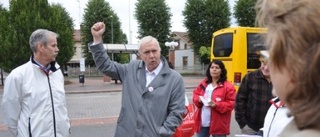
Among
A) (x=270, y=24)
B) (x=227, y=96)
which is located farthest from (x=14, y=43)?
(x=270, y=24)

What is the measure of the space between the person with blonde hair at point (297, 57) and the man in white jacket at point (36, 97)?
2.77 metres

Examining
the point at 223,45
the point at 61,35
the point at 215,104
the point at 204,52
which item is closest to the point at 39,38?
the point at 215,104

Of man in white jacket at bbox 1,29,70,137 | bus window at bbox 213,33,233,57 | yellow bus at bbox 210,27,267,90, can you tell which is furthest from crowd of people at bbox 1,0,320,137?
bus window at bbox 213,33,233,57

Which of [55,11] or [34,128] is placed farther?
[55,11]

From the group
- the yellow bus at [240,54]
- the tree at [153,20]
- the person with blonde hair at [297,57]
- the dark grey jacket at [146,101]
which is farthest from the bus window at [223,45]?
the tree at [153,20]

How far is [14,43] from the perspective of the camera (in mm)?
22719

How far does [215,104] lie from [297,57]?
12.8 ft

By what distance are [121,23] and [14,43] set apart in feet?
76.9

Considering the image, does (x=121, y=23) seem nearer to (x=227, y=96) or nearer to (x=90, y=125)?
(x=90, y=125)

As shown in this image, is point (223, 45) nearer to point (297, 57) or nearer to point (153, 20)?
point (297, 57)

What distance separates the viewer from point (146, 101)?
3148mm

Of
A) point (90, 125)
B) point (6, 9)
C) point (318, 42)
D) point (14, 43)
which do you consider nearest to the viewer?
point (318, 42)

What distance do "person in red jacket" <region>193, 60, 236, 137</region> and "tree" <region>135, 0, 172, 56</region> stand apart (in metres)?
36.0

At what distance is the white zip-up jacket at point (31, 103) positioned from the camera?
127 inches
